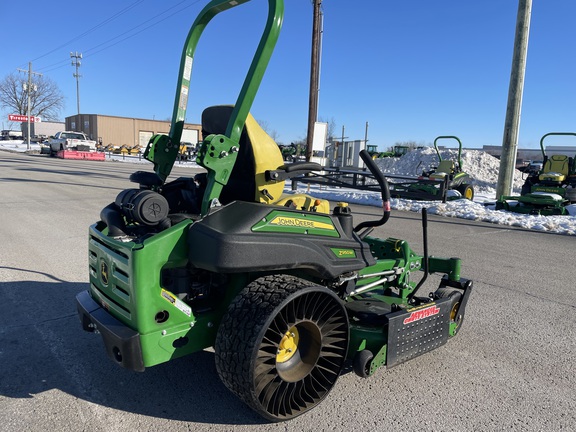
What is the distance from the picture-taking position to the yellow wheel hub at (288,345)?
2.60 m

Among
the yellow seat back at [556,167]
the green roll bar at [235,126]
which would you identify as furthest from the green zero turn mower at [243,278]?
the yellow seat back at [556,167]

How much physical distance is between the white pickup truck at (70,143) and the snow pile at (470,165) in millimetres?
22687

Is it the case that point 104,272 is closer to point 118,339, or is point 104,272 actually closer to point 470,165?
point 118,339

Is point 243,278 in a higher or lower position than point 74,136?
lower

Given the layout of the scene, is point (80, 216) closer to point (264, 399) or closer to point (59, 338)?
point (59, 338)

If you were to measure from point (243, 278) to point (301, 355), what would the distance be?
0.61m

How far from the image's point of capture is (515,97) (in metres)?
13.6

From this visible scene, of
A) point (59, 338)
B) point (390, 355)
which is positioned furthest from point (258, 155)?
point (59, 338)

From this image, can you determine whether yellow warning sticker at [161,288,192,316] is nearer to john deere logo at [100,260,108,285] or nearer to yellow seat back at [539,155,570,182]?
john deere logo at [100,260,108,285]

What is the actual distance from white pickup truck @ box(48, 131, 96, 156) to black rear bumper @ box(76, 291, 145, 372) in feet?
112

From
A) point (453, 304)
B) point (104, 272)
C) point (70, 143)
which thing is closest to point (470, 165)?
point (453, 304)

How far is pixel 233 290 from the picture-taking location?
106 inches

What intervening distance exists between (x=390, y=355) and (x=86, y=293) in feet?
7.06

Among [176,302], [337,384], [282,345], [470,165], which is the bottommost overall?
[337,384]
